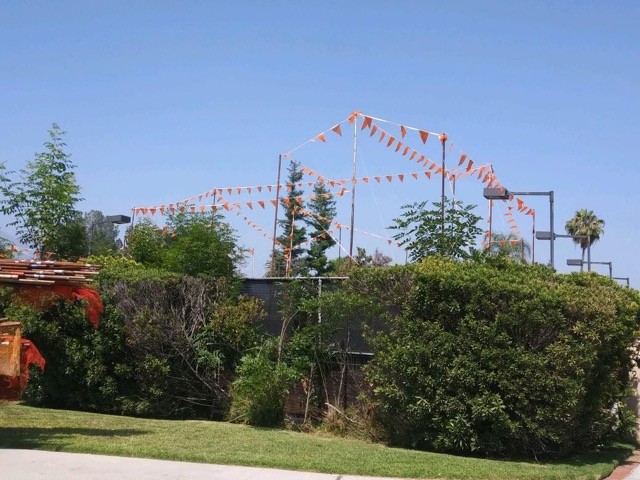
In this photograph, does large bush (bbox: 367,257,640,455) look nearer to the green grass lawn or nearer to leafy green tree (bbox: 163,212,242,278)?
the green grass lawn

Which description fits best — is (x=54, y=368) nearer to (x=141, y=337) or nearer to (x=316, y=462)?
Answer: (x=141, y=337)

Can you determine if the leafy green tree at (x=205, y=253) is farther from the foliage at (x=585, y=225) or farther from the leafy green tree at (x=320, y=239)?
the foliage at (x=585, y=225)

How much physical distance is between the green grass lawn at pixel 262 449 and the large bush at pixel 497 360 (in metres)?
0.46

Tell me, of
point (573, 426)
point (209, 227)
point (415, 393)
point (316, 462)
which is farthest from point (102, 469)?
point (209, 227)

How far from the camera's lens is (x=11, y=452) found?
9.62 meters

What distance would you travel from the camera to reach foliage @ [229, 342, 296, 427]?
1329 cm

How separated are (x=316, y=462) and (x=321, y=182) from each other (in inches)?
713

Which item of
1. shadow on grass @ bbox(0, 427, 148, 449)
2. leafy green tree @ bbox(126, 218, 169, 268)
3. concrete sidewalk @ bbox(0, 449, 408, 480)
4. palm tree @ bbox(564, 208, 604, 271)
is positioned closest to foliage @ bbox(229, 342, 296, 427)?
shadow on grass @ bbox(0, 427, 148, 449)

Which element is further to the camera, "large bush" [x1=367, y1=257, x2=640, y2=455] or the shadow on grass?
"large bush" [x1=367, y1=257, x2=640, y2=455]

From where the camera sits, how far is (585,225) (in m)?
61.1

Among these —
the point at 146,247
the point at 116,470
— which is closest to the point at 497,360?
the point at 116,470

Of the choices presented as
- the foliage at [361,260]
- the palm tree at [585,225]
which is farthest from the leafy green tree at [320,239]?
the palm tree at [585,225]

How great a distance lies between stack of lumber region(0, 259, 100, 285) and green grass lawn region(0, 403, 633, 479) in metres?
2.14

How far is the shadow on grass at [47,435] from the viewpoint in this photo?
10.2 meters
